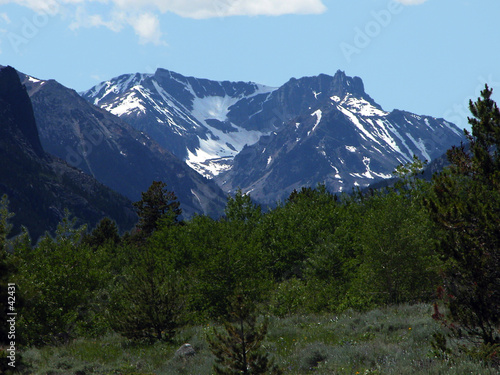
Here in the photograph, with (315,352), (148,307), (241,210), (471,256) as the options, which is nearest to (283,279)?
(241,210)

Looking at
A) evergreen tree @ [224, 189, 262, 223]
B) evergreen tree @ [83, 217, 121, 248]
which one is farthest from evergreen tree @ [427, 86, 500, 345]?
evergreen tree @ [83, 217, 121, 248]

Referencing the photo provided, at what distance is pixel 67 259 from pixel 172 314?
7058mm

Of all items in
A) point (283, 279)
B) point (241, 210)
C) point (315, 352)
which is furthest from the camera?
Answer: point (241, 210)

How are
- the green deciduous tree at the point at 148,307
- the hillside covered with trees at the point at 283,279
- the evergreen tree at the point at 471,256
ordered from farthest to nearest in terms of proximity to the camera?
the green deciduous tree at the point at 148,307 < the hillside covered with trees at the point at 283,279 < the evergreen tree at the point at 471,256

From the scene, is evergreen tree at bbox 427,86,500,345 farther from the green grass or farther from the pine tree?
the pine tree

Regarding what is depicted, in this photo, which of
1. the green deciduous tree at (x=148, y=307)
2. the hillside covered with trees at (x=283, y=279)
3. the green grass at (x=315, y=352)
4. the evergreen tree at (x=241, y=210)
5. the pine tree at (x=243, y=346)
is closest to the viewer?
the pine tree at (x=243, y=346)

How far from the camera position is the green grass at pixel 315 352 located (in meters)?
12.1

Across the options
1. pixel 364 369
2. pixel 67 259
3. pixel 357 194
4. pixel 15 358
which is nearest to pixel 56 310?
pixel 67 259

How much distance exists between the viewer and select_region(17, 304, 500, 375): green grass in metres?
12.1

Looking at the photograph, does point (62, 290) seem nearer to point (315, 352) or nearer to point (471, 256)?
point (315, 352)

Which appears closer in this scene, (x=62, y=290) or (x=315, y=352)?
(x=315, y=352)

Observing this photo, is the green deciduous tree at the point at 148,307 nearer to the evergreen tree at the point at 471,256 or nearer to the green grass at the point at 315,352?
the green grass at the point at 315,352

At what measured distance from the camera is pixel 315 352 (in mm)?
14383

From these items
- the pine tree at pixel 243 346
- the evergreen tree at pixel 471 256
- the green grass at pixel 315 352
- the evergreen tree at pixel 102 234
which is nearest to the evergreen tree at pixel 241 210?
the evergreen tree at pixel 102 234
